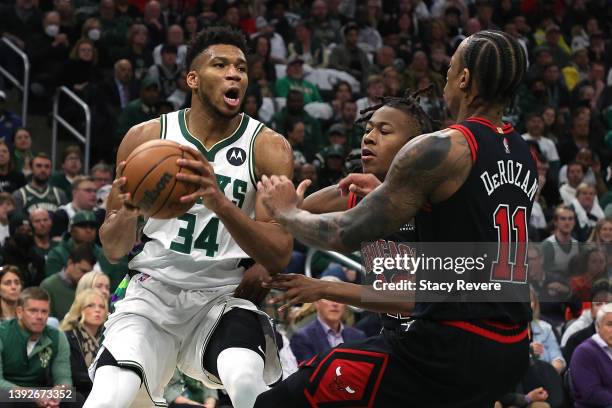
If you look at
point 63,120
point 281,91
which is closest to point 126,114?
point 63,120

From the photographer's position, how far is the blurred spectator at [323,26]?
16.2 metres

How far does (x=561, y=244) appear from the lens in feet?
38.9

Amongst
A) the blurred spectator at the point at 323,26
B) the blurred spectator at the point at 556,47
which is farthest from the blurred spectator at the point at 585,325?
the blurred spectator at the point at 556,47

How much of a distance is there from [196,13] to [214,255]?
10854mm

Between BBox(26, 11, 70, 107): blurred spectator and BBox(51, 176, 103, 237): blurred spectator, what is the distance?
243cm

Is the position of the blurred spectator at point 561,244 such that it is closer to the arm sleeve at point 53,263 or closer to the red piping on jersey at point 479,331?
the arm sleeve at point 53,263

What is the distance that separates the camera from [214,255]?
5441 millimetres

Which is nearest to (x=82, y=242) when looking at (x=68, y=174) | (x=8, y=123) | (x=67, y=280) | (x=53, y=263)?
(x=53, y=263)

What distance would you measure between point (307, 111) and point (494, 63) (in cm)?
1005

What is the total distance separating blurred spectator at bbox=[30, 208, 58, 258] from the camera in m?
10.5

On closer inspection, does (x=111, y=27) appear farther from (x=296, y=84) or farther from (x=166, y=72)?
(x=296, y=84)

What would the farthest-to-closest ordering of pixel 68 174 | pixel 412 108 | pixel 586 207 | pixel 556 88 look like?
1. pixel 556 88
2. pixel 586 207
3. pixel 68 174
4. pixel 412 108

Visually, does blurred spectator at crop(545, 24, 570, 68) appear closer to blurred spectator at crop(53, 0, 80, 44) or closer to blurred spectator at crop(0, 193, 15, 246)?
blurred spectator at crop(53, 0, 80, 44)

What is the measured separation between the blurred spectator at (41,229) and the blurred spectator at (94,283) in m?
1.57
